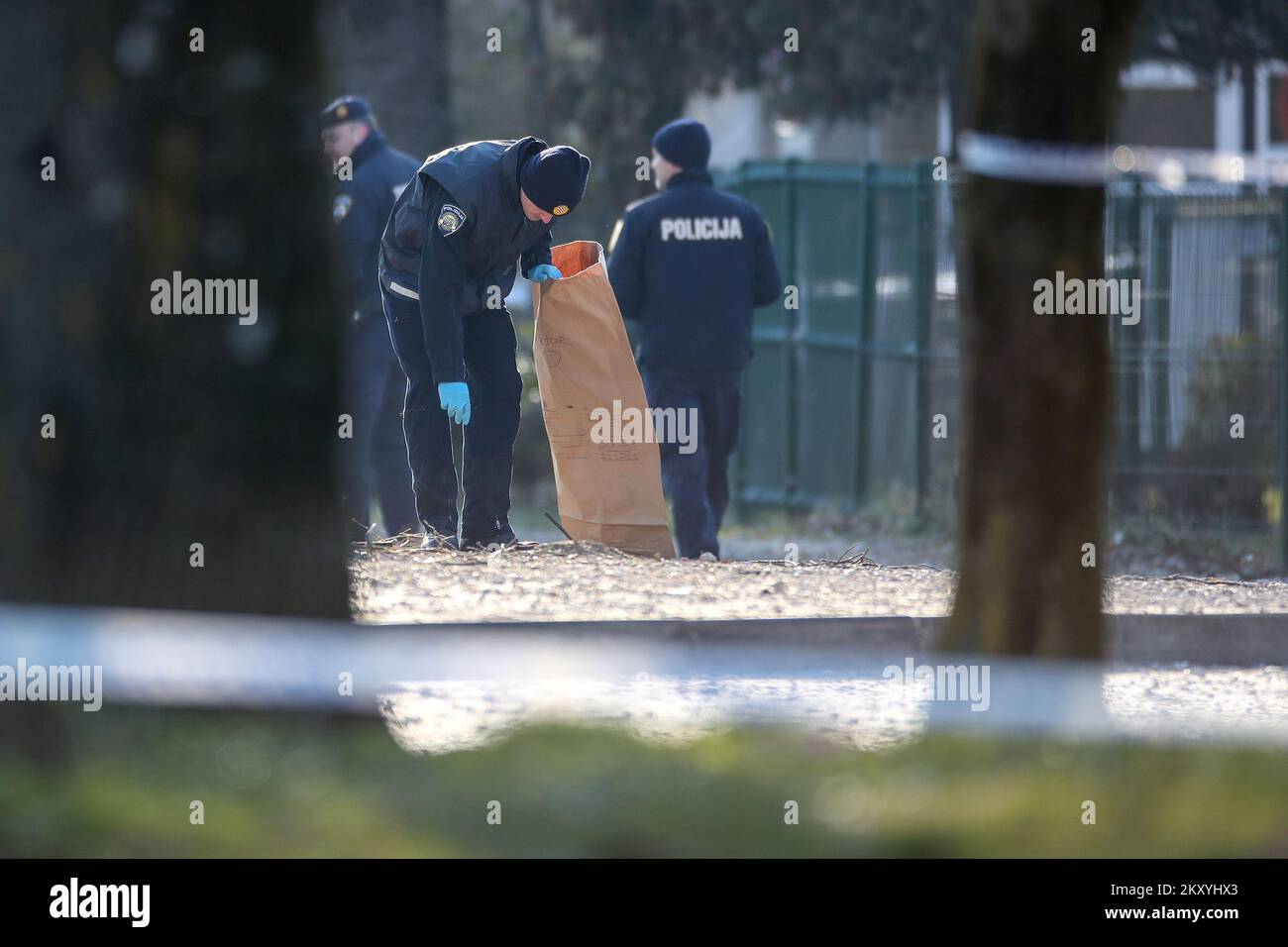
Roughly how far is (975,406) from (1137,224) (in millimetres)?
7590

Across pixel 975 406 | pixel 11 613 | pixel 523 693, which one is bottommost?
pixel 523 693

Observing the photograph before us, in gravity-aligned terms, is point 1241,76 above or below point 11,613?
above

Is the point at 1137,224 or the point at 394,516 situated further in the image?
the point at 1137,224

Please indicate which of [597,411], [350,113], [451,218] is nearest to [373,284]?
[350,113]

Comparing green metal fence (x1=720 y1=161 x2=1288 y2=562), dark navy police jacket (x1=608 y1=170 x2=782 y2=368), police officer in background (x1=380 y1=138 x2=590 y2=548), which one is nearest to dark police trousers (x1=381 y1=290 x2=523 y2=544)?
police officer in background (x1=380 y1=138 x2=590 y2=548)

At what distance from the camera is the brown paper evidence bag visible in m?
9.40

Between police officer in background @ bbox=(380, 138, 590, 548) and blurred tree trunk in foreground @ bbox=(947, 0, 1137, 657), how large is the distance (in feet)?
12.8

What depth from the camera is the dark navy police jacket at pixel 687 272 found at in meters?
10.3

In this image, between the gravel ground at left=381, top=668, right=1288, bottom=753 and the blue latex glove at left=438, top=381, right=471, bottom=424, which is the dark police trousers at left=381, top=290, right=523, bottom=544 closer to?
the blue latex glove at left=438, top=381, right=471, bottom=424

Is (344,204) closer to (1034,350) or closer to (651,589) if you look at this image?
(651,589)

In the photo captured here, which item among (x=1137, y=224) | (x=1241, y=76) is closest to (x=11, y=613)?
(x=1137, y=224)

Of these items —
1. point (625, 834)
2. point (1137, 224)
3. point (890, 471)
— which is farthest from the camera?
point (890, 471)
